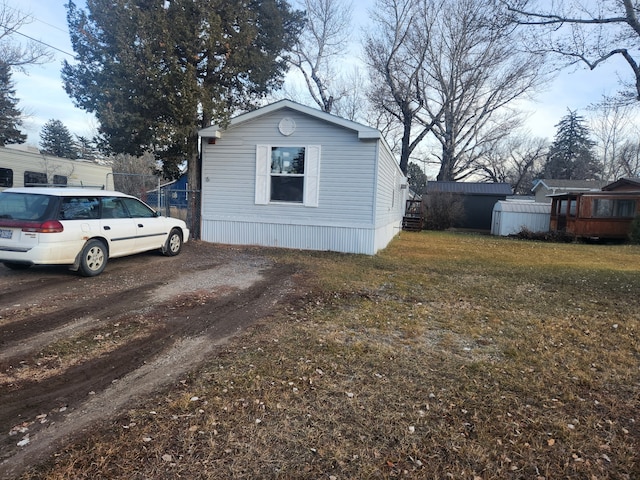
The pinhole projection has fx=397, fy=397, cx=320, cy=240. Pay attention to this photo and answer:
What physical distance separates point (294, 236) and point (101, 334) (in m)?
6.47

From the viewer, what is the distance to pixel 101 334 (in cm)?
401

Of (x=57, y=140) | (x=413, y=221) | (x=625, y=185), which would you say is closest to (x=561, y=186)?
(x=625, y=185)

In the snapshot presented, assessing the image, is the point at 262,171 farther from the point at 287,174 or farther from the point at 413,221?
the point at 413,221

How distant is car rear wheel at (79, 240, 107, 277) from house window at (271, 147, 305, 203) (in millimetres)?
4542

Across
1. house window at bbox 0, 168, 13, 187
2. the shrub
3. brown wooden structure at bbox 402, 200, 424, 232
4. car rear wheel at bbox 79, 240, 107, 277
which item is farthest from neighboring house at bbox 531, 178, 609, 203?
house window at bbox 0, 168, 13, 187

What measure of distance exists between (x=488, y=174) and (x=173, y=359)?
45385 mm

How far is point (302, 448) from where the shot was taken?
2328 mm

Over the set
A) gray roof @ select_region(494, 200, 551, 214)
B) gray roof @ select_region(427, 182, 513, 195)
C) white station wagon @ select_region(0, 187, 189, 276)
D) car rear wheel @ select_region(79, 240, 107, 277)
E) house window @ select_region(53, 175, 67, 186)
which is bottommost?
car rear wheel @ select_region(79, 240, 107, 277)

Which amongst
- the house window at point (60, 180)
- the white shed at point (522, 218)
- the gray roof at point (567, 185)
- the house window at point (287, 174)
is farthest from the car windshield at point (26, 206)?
the gray roof at point (567, 185)

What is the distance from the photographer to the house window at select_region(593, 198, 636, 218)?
57.4 feet

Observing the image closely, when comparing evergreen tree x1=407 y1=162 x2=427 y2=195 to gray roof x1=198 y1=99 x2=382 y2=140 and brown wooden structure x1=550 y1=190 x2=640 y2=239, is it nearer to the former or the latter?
brown wooden structure x1=550 y1=190 x2=640 y2=239

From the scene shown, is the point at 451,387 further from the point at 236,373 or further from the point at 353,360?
the point at 236,373

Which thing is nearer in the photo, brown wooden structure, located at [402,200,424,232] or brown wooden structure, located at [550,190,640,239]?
brown wooden structure, located at [550,190,640,239]

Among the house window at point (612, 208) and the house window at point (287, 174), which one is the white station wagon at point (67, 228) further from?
the house window at point (612, 208)
